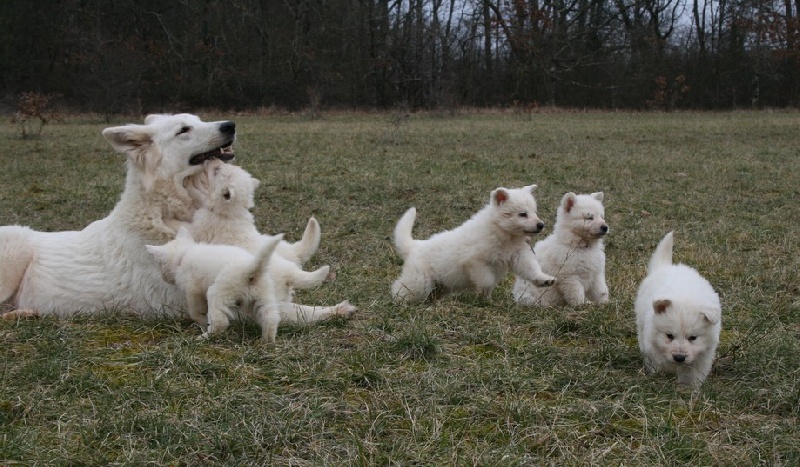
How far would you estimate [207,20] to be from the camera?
130 feet

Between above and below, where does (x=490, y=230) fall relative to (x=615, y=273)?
above

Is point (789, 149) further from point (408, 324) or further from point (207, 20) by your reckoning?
point (207, 20)

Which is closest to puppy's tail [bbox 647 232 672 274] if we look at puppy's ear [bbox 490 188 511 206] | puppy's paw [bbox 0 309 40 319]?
puppy's ear [bbox 490 188 511 206]

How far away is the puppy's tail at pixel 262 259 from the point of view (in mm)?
3613

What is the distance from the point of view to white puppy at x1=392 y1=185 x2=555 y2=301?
5.34m

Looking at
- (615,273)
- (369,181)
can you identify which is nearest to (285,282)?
(615,273)

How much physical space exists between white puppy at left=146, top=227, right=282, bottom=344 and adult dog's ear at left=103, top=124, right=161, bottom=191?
735 mm

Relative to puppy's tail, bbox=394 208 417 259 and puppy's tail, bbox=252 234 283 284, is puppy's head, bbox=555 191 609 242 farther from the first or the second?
puppy's tail, bbox=252 234 283 284

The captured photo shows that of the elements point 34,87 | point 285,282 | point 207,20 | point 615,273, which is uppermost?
point 207,20

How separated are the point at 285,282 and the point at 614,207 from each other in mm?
6631

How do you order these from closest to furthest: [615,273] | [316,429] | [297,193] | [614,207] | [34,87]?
[316,429]
[615,273]
[614,207]
[297,193]
[34,87]

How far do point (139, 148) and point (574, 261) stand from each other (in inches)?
125

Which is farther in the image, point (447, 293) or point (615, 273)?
point (615, 273)

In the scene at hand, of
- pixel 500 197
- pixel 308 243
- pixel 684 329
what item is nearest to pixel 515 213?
pixel 500 197
